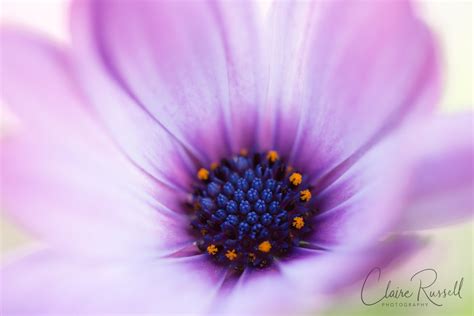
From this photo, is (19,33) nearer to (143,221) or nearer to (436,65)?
(143,221)

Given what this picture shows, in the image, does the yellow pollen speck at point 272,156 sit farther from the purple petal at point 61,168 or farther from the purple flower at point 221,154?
the purple petal at point 61,168

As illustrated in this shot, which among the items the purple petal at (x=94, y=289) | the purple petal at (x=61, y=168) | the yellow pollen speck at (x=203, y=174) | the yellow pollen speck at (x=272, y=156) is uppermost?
the yellow pollen speck at (x=272, y=156)

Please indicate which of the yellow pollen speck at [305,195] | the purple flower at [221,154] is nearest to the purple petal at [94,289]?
the purple flower at [221,154]

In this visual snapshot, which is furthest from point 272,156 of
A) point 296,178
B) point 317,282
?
point 317,282

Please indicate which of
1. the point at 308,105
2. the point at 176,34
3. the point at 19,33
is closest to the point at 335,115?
the point at 308,105
